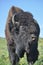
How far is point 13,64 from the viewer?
49.9 feet

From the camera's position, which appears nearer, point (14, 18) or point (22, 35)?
point (22, 35)

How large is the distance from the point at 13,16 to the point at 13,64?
1848mm

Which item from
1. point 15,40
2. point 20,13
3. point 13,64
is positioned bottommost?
point 13,64

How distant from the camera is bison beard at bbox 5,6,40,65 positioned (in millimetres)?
13781

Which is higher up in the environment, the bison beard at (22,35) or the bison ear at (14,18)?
the bison ear at (14,18)

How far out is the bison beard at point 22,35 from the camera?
13.8m

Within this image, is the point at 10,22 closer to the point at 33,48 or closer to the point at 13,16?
the point at 13,16

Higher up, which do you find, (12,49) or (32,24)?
(32,24)

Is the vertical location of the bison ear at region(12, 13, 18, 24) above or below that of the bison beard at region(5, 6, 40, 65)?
above

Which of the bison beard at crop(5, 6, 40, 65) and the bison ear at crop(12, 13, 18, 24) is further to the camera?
the bison ear at crop(12, 13, 18, 24)

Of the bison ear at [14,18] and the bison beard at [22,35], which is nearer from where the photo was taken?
the bison beard at [22,35]

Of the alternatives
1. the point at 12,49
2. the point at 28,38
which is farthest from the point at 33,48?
the point at 12,49

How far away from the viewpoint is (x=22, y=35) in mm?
14000

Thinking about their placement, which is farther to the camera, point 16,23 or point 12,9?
point 12,9
